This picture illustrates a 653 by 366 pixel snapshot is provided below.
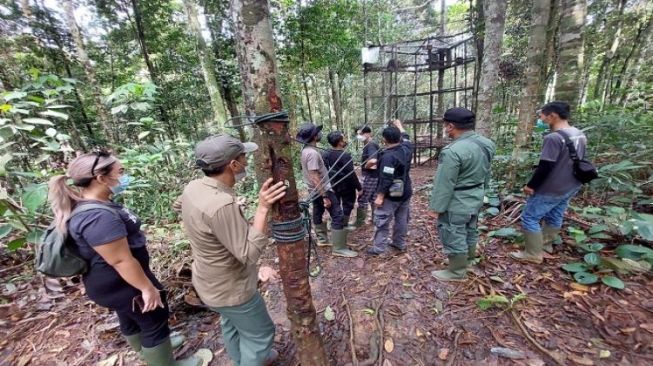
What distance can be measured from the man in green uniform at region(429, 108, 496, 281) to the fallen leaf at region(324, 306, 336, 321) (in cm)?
151

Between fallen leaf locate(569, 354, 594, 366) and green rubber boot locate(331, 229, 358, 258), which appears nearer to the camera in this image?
fallen leaf locate(569, 354, 594, 366)

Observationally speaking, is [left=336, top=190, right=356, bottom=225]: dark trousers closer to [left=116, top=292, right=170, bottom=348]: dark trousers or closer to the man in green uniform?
the man in green uniform

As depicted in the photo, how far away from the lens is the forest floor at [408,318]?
7.54 feet

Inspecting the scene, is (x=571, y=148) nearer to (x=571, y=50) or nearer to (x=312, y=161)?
(x=571, y=50)

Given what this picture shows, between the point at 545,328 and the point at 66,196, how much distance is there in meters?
3.95

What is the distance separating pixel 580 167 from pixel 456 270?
173 cm

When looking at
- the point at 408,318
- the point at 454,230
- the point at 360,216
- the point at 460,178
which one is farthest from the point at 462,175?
the point at 360,216

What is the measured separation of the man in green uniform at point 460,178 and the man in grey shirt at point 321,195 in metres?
1.33

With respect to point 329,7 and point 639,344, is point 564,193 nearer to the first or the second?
point 639,344

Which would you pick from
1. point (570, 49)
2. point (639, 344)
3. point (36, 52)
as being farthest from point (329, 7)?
point (36, 52)

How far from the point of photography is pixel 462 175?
295 cm

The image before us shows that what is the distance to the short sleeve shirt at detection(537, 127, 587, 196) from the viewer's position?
119 inches

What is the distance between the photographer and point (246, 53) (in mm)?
1576

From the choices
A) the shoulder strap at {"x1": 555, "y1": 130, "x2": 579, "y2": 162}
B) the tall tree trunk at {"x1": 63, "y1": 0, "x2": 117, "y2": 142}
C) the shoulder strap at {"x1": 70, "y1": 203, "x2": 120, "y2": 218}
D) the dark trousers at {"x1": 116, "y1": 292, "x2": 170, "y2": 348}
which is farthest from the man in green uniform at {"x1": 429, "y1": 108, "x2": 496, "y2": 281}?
the tall tree trunk at {"x1": 63, "y1": 0, "x2": 117, "y2": 142}
